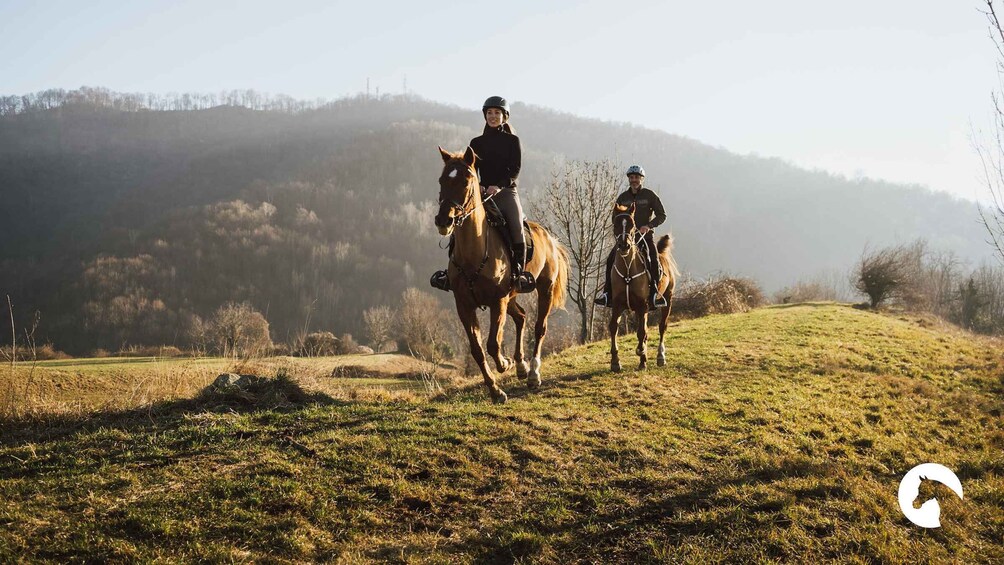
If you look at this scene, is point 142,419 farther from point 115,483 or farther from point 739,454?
point 739,454

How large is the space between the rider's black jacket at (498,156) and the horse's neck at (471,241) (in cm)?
105

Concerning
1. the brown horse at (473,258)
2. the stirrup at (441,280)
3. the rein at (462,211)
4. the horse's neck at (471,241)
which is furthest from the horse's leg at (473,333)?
the rein at (462,211)

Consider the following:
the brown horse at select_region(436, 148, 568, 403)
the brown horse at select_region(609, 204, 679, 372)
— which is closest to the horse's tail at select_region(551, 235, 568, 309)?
the brown horse at select_region(609, 204, 679, 372)

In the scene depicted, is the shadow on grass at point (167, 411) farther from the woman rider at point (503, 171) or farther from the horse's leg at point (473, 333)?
the woman rider at point (503, 171)

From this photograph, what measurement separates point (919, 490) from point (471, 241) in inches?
233

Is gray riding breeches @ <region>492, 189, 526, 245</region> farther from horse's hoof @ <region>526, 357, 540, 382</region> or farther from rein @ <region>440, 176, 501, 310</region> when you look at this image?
horse's hoof @ <region>526, 357, 540, 382</region>

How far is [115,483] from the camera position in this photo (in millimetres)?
4645

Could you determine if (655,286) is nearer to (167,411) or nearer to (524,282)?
(524,282)

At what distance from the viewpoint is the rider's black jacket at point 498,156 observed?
8.30 m

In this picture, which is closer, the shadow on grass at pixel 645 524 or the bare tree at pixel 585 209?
the shadow on grass at pixel 645 524

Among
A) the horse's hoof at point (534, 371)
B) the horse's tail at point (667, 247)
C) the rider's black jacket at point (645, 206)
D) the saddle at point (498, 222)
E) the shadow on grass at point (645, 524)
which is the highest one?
the rider's black jacket at point (645, 206)

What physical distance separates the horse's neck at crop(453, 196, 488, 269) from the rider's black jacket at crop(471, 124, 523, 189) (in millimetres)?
1047

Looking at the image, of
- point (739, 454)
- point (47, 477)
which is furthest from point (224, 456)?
point (739, 454)

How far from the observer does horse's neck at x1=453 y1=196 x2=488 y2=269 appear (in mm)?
7289
